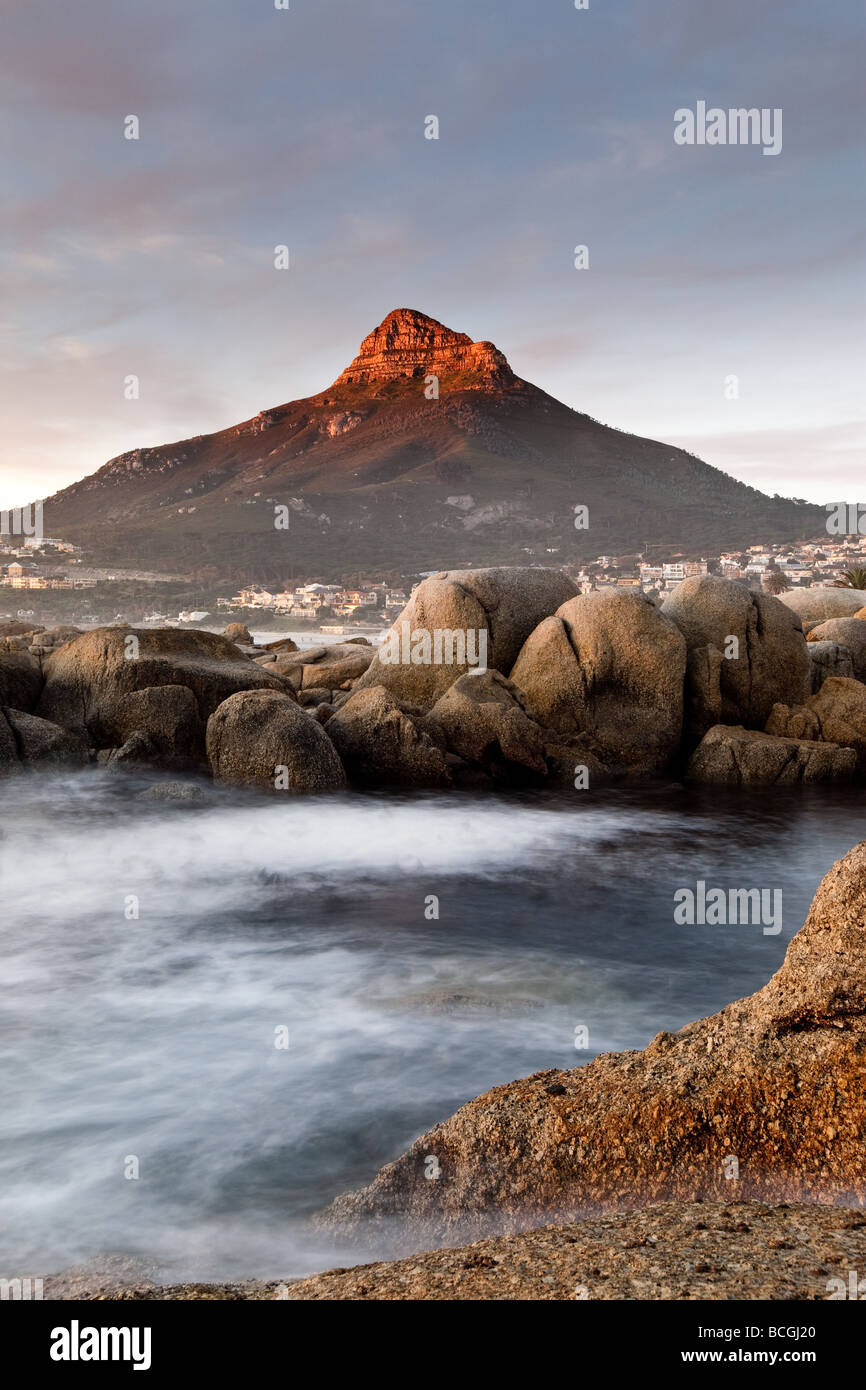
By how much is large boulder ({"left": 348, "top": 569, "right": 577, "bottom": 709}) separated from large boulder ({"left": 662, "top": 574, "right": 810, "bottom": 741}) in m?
2.78

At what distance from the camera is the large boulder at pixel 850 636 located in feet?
67.0

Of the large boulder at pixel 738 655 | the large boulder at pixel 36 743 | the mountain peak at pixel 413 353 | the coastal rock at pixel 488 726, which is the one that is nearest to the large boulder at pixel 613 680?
the large boulder at pixel 738 655

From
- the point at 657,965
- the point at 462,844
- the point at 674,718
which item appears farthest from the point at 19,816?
the point at 674,718

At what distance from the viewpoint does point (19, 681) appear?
1588 cm

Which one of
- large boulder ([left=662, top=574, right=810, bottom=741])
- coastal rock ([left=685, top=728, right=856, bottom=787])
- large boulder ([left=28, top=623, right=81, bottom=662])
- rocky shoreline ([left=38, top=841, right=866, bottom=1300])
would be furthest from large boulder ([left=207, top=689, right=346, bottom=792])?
rocky shoreline ([left=38, top=841, right=866, bottom=1300])

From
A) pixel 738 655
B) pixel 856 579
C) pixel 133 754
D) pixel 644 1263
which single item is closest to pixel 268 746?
pixel 133 754

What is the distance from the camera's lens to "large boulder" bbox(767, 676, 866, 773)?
1753 centimetres

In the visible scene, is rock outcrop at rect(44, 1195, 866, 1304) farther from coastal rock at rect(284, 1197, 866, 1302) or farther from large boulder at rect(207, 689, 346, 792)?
large boulder at rect(207, 689, 346, 792)

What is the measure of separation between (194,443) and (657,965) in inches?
7460

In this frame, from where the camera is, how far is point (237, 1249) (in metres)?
4.49

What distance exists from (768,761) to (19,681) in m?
12.2

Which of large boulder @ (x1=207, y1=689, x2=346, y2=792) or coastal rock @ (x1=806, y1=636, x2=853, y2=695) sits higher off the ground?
coastal rock @ (x1=806, y1=636, x2=853, y2=695)

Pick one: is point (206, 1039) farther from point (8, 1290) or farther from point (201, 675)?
point (201, 675)

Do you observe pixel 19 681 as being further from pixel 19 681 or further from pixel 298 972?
pixel 298 972
